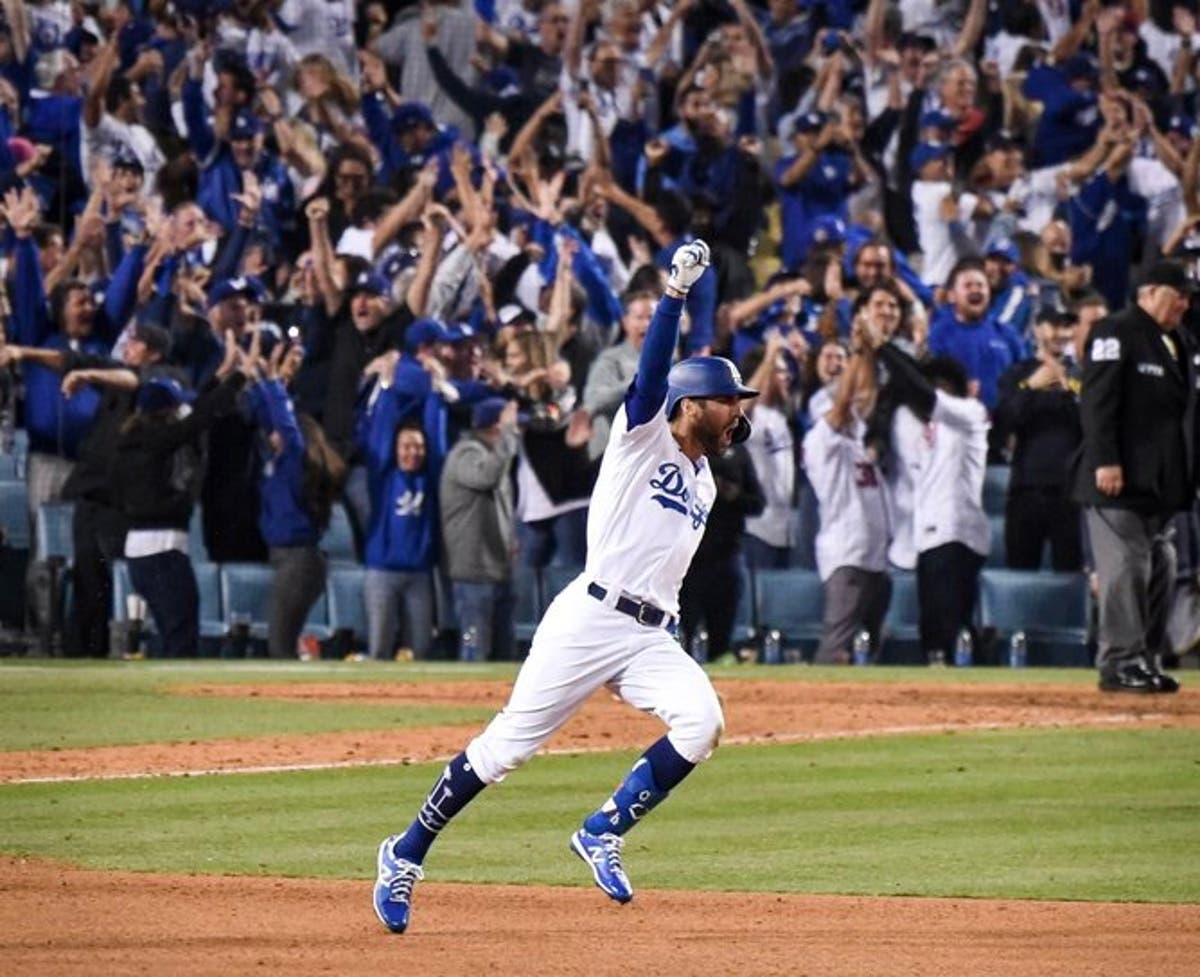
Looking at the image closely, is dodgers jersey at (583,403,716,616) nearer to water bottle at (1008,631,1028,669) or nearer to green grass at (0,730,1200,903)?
green grass at (0,730,1200,903)

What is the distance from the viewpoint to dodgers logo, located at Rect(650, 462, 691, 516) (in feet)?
22.2

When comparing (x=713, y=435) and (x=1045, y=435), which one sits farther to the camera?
(x=1045, y=435)

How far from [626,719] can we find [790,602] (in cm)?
380

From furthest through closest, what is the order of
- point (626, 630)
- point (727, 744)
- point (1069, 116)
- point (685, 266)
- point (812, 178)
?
1. point (1069, 116)
2. point (812, 178)
3. point (727, 744)
4. point (626, 630)
5. point (685, 266)

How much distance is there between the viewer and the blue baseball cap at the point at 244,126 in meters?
17.3

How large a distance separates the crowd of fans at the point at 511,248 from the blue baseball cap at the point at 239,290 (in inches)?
1.0

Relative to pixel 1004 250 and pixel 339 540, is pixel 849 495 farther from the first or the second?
pixel 339 540

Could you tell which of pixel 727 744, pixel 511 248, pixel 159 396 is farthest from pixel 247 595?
pixel 727 744

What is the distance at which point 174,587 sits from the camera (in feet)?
51.9

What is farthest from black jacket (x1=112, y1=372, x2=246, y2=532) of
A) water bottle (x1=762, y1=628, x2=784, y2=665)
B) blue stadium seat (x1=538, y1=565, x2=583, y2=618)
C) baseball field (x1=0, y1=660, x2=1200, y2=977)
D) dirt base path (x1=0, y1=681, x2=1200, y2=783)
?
water bottle (x1=762, y1=628, x2=784, y2=665)

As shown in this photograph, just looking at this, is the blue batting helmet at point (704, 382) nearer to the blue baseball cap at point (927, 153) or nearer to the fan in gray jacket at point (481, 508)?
the fan in gray jacket at point (481, 508)

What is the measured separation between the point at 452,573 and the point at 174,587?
69.8 inches

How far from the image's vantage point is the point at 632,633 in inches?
265

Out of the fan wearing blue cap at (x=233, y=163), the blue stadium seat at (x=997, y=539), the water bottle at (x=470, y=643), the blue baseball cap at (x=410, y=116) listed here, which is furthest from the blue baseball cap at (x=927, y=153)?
the water bottle at (x=470, y=643)
